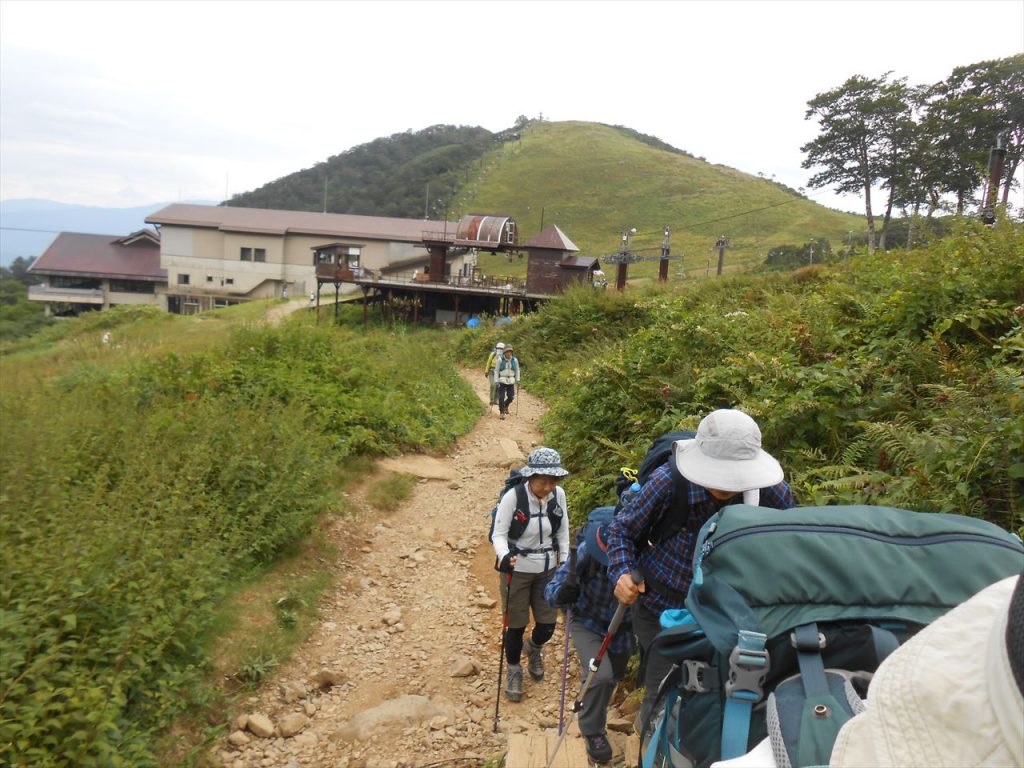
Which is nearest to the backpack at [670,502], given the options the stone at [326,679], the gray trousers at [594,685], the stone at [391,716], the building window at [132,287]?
the gray trousers at [594,685]

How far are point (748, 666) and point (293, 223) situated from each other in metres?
53.2

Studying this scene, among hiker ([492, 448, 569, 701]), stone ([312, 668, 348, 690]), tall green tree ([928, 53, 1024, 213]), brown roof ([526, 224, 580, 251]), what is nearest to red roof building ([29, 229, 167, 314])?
brown roof ([526, 224, 580, 251])

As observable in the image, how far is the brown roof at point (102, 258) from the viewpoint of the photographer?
49.2 meters

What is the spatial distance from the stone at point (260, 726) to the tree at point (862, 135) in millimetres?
32402

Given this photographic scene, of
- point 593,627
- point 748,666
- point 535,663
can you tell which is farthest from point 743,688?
point 535,663

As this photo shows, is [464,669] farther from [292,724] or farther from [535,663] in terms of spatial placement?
[292,724]

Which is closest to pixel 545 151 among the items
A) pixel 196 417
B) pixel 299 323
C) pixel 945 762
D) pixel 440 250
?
pixel 440 250

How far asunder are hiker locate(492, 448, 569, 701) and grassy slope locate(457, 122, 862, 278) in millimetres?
38471

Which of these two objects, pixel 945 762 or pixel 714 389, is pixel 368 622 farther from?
pixel 945 762

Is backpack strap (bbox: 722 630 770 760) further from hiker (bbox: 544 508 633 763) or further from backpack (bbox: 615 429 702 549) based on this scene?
hiker (bbox: 544 508 633 763)

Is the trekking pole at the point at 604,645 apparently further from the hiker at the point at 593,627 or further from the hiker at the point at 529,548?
the hiker at the point at 529,548

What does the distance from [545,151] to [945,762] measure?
3883 inches

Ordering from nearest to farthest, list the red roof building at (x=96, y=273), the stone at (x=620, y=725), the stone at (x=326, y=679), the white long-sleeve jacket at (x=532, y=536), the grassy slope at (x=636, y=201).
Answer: the stone at (x=620, y=725) < the white long-sleeve jacket at (x=532, y=536) < the stone at (x=326, y=679) < the red roof building at (x=96, y=273) < the grassy slope at (x=636, y=201)

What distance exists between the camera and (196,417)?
28.3 ft
